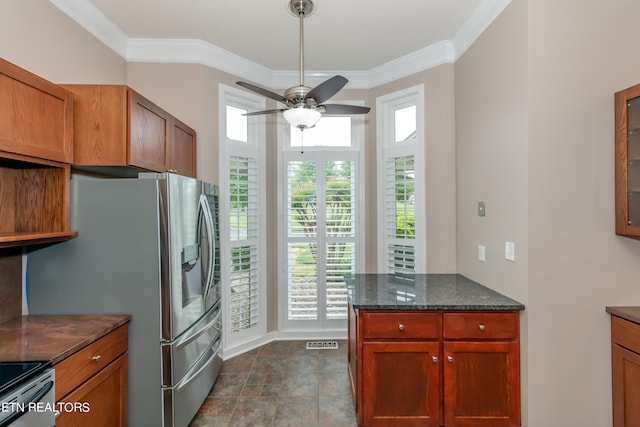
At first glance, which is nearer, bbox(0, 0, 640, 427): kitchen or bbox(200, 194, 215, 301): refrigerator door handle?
bbox(0, 0, 640, 427): kitchen

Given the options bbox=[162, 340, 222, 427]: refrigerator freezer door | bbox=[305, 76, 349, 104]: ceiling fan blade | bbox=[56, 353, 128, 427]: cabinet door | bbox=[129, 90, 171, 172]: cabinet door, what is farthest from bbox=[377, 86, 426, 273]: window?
bbox=[56, 353, 128, 427]: cabinet door

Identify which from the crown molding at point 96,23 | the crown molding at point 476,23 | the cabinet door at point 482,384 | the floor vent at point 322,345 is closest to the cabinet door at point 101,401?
the floor vent at point 322,345

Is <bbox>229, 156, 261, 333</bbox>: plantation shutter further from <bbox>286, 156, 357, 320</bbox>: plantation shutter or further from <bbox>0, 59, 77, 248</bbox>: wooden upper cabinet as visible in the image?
<bbox>0, 59, 77, 248</bbox>: wooden upper cabinet

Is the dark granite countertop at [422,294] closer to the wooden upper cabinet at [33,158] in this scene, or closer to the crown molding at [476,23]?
the wooden upper cabinet at [33,158]

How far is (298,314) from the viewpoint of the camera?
3.57 m

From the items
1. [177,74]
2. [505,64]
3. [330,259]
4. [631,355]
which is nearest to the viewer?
[631,355]

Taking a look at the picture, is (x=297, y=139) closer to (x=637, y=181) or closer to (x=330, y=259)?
(x=330, y=259)

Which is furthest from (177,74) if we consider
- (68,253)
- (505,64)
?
(505,64)

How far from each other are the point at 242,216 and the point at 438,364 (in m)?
2.25

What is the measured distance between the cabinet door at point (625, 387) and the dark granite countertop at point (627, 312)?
7.7 inches

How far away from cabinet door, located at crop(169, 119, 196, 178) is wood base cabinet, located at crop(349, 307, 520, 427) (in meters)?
1.96

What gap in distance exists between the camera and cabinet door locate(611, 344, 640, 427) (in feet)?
5.72

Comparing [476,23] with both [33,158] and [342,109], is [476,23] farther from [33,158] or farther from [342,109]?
[33,158]

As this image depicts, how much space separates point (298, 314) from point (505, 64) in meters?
3.08
